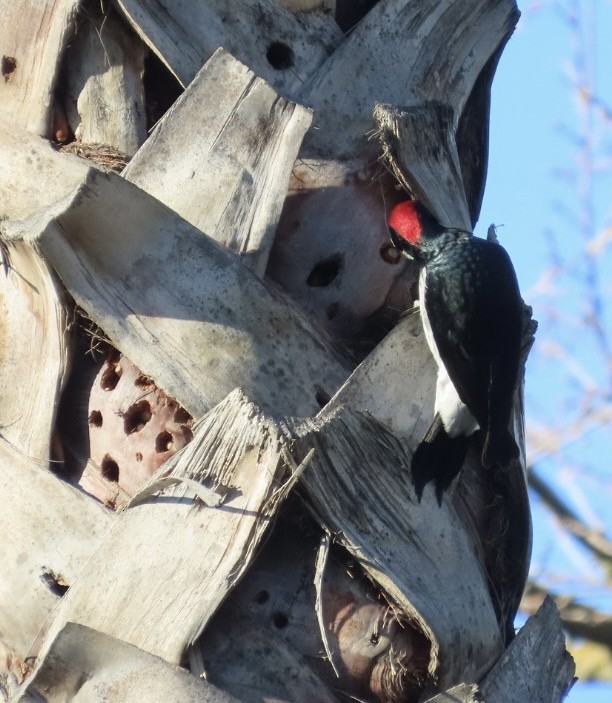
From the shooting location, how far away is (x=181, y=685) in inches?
64.0

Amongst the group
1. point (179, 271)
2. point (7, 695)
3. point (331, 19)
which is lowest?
point (7, 695)

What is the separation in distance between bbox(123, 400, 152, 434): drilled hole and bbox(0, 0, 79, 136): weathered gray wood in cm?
60

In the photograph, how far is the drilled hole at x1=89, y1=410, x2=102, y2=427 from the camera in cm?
204

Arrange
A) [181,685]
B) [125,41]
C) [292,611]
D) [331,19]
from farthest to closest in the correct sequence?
[331,19]
[125,41]
[292,611]
[181,685]

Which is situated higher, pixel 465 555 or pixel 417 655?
pixel 465 555

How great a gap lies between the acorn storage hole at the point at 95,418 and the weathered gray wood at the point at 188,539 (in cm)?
28

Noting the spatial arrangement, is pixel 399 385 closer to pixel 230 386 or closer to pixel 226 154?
pixel 230 386

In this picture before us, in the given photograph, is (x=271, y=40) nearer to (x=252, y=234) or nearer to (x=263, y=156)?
(x=263, y=156)

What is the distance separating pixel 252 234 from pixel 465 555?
660 millimetres

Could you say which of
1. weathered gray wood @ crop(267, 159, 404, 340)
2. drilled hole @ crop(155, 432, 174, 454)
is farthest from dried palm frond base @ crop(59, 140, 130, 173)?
drilled hole @ crop(155, 432, 174, 454)

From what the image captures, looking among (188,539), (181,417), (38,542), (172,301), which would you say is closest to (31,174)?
(172,301)

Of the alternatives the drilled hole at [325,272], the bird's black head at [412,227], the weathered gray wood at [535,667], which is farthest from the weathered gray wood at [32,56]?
the weathered gray wood at [535,667]

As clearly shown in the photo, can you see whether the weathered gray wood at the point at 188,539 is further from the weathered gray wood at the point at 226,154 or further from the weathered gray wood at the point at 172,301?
the weathered gray wood at the point at 226,154

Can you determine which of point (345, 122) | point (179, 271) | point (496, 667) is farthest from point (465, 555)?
point (345, 122)
